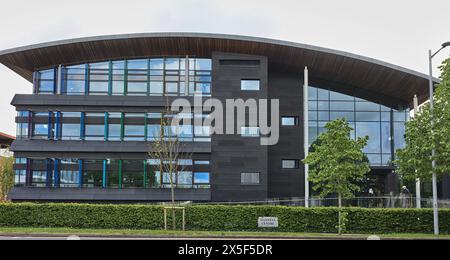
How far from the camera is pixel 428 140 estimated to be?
25344mm

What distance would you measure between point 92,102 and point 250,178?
13582mm

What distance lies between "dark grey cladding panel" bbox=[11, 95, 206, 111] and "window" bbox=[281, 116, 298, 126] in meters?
7.94

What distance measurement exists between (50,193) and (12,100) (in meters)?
7.75

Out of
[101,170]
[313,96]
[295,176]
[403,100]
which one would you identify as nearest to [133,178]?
[101,170]

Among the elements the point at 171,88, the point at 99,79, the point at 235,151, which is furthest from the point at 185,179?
the point at 99,79

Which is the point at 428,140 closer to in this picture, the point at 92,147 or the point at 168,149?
the point at 168,149

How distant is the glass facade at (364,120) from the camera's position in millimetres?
41094

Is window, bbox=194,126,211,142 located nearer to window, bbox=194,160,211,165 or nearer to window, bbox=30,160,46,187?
window, bbox=194,160,211,165

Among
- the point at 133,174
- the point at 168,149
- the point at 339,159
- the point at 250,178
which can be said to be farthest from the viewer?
the point at 133,174

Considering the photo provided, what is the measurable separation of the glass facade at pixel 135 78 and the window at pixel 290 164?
8.46 meters

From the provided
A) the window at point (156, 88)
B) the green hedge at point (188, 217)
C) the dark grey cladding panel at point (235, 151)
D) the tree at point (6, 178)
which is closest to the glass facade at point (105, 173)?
the dark grey cladding panel at point (235, 151)

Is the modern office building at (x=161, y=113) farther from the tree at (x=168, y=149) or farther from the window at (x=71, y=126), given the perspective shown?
the tree at (x=168, y=149)

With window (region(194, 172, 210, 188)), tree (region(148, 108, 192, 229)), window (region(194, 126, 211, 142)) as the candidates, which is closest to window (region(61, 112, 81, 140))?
tree (region(148, 108, 192, 229))

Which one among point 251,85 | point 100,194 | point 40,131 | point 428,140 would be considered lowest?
point 100,194
